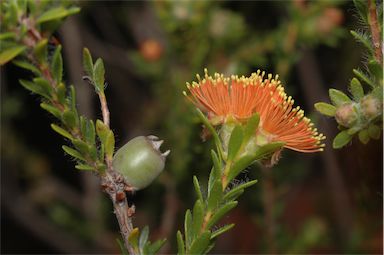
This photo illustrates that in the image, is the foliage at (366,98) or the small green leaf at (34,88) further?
the small green leaf at (34,88)

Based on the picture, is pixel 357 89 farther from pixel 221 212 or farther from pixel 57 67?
pixel 57 67

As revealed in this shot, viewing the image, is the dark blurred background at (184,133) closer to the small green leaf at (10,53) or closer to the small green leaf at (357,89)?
the small green leaf at (357,89)

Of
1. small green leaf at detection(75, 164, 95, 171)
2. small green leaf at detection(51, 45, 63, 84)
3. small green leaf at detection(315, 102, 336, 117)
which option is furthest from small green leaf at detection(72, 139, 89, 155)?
small green leaf at detection(315, 102, 336, 117)

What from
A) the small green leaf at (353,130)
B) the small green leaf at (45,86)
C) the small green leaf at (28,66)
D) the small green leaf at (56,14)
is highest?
the small green leaf at (56,14)

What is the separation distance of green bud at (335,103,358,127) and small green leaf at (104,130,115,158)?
31cm

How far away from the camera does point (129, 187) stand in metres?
0.82

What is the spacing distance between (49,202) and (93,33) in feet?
2.72

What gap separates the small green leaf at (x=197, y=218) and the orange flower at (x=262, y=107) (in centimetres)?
13

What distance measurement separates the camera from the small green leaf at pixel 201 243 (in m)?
0.76

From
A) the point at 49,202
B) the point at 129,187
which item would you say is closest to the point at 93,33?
the point at 49,202

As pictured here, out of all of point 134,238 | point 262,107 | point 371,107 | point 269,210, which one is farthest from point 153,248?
point 269,210

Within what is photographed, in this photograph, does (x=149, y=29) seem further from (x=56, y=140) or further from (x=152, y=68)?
(x=56, y=140)

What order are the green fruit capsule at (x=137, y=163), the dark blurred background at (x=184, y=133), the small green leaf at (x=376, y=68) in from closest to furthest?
the small green leaf at (x=376, y=68) → the green fruit capsule at (x=137, y=163) → the dark blurred background at (x=184, y=133)

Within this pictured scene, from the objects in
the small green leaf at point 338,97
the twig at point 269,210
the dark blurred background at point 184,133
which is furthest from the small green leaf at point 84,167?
the twig at point 269,210
